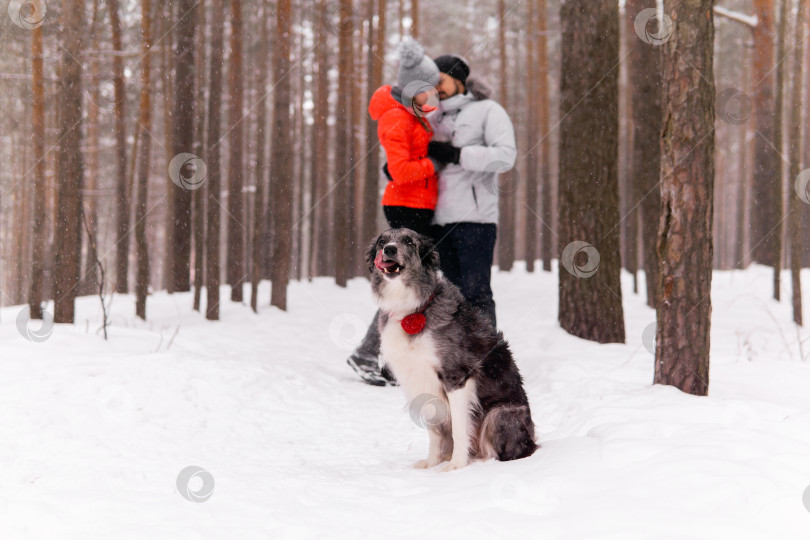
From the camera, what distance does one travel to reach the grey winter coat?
5176 mm

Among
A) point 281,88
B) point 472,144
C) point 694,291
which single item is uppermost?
point 281,88

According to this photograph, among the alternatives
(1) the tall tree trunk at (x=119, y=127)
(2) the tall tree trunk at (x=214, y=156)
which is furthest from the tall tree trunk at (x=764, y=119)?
(1) the tall tree trunk at (x=119, y=127)

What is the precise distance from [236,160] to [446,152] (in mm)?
6917

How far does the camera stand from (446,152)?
5098mm

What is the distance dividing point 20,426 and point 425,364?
2.74 metres

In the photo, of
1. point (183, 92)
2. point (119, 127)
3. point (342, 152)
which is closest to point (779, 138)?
point (342, 152)

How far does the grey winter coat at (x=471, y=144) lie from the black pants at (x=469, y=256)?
0.09 meters

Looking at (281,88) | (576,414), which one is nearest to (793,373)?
(576,414)

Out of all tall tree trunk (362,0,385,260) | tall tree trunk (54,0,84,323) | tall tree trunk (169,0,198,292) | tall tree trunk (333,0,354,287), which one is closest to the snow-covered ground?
tall tree trunk (54,0,84,323)

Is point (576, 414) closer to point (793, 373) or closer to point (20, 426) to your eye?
point (793, 373)

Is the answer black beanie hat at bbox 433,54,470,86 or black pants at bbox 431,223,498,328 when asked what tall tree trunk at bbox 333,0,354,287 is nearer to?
black beanie hat at bbox 433,54,470,86

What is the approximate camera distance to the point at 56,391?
4.20m

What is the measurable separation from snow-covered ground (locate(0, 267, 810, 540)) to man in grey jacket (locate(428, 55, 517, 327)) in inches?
57.1

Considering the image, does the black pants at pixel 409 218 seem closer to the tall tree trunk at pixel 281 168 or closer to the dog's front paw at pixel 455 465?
the dog's front paw at pixel 455 465
